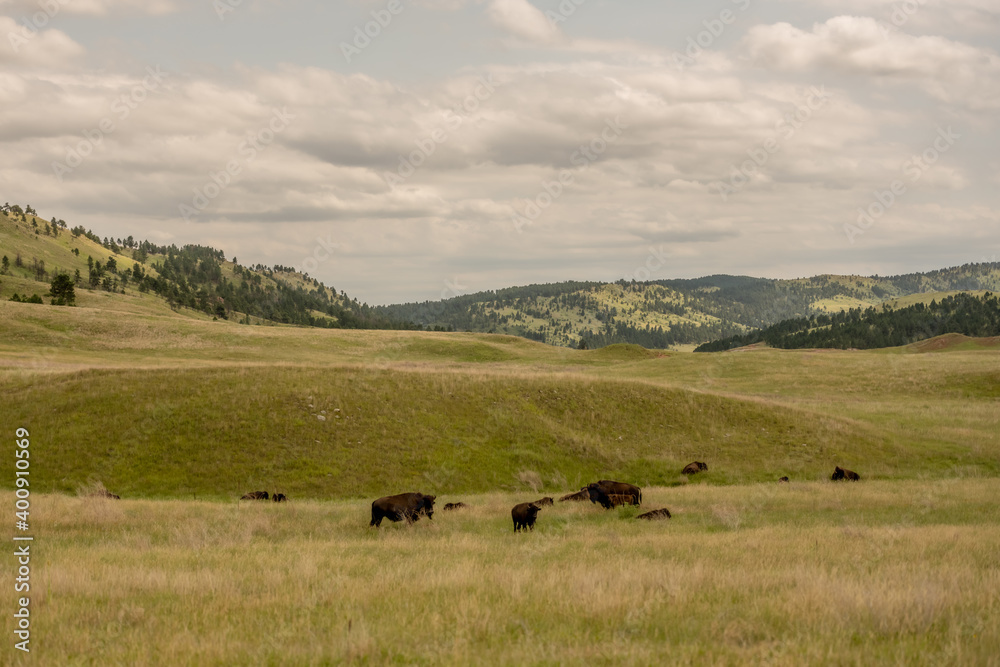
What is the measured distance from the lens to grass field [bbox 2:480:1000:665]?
6840 mm

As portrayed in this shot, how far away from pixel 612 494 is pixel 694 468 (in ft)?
36.4

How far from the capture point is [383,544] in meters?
15.2

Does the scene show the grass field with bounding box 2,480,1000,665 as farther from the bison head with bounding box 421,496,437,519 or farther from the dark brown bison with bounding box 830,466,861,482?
the dark brown bison with bounding box 830,466,861,482

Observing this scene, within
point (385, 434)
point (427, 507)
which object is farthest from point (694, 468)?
point (427, 507)

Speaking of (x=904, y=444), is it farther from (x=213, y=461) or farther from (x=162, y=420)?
(x=162, y=420)

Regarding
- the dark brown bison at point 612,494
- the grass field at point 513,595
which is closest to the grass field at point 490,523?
the grass field at point 513,595

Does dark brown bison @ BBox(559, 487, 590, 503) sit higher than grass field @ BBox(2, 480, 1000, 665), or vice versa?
grass field @ BBox(2, 480, 1000, 665)

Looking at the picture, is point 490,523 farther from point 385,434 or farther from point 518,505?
point 385,434

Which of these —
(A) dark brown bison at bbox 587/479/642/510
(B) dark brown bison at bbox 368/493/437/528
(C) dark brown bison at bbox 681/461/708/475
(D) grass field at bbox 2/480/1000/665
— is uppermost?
(D) grass field at bbox 2/480/1000/665

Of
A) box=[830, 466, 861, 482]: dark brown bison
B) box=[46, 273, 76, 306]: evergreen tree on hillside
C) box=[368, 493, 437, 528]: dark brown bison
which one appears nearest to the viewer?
box=[368, 493, 437, 528]: dark brown bison

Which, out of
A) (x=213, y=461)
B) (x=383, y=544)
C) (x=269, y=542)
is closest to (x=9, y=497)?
(x=213, y=461)

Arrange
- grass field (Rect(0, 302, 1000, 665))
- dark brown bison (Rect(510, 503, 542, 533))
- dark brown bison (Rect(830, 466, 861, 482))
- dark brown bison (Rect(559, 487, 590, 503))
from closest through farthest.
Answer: grass field (Rect(0, 302, 1000, 665))
dark brown bison (Rect(510, 503, 542, 533))
dark brown bison (Rect(559, 487, 590, 503))
dark brown bison (Rect(830, 466, 861, 482))

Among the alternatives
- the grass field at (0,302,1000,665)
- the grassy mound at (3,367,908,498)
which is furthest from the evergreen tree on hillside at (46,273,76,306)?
the grassy mound at (3,367,908,498)

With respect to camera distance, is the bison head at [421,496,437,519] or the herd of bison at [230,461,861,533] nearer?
the herd of bison at [230,461,861,533]
